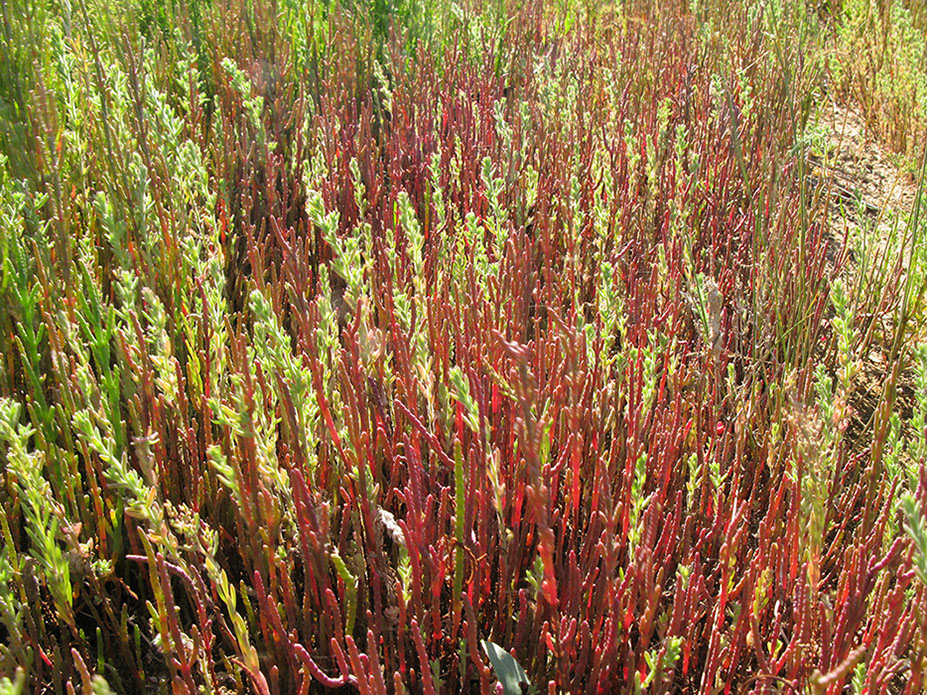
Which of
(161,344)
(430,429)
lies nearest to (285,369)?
(161,344)

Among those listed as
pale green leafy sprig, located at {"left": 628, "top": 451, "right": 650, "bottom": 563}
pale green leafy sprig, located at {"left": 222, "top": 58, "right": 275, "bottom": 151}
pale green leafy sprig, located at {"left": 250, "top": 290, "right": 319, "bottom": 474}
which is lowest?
pale green leafy sprig, located at {"left": 628, "top": 451, "right": 650, "bottom": 563}

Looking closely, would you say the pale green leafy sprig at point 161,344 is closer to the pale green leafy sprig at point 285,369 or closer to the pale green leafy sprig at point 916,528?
the pale green leafy sprig at point 285,369

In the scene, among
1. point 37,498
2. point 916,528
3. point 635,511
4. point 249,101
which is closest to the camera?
point 916,528

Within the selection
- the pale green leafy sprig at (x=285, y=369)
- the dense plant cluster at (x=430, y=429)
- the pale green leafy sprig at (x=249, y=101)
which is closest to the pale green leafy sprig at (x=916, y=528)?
the dense plant cluster at (x=430, y=429)

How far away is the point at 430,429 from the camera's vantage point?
1539 mm

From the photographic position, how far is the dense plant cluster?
1.16m

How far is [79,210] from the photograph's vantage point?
7.30 ft

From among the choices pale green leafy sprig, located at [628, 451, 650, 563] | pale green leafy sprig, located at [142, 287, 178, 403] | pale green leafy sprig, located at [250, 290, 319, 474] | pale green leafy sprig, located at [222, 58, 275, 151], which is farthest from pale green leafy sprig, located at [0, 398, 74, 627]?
pale green leafy sprig, located at [222, 58, 275, 151]

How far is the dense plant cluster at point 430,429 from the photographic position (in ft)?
3.79

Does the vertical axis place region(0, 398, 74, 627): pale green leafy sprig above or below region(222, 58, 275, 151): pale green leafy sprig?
below

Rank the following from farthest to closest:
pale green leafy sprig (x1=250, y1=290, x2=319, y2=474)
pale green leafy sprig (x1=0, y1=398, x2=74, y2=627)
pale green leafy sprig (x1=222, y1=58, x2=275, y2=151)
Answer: pale green leafy sprig (x1=222, y1=58, x2=275, y2=151)
pale green leafy sprig (x1=250, y1=290, x2=319, y2=474)
pale green leafy sprig (x1=0, y1=398, x2=74, y2=627)

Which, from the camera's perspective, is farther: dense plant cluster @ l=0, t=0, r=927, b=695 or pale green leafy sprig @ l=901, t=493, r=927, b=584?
dense plant cluster @ l=0, t=0, r=927, b=695

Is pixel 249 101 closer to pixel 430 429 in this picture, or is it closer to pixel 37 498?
pixel 430 429

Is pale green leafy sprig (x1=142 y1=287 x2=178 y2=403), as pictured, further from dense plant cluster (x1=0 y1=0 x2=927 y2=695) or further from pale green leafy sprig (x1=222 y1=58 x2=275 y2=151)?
pale green leafy sprig (x1=222 y1=58 x2=275 y2=151)
